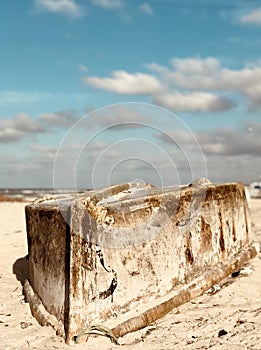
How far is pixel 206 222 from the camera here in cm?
436

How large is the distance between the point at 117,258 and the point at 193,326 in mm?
744

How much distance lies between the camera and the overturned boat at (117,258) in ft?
10.9

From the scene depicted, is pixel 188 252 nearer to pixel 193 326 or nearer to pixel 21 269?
pixel 193 326

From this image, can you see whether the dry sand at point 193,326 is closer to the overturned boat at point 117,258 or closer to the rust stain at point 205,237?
the overturned boat at point 117,258

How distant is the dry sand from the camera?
3062 mm

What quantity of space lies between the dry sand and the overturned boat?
9 cm

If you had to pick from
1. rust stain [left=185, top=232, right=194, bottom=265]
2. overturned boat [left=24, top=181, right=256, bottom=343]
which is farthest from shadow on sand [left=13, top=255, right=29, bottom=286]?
rust stain [left=185, top=232, right=194, bottom=265]

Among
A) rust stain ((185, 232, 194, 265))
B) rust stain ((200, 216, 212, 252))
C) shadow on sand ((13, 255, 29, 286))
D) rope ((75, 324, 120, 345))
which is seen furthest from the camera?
shadow on sand ((13, 255, 29, 286))

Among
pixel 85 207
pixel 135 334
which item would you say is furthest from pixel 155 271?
pixel 85 207

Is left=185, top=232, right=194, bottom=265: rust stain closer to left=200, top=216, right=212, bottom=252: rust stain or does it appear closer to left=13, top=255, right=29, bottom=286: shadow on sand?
left=200, top=216, right=212, bottom=252: rust stain

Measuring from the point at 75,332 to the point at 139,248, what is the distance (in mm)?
818

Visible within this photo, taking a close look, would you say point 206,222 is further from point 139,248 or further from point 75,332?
point 75,332

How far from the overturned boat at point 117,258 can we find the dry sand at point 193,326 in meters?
0.09

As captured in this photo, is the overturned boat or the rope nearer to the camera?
the rope
